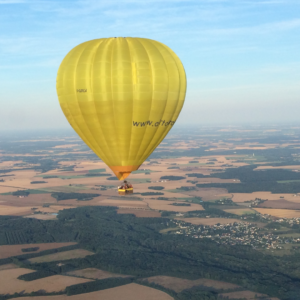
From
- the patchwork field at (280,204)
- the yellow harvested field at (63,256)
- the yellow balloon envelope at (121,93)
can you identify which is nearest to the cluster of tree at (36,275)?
the yellow harvested field at (63,256)

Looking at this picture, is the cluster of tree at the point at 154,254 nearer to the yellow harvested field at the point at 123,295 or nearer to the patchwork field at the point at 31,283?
the patchwork field at the point at 31,283

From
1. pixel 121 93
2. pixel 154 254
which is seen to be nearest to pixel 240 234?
pixel 154 254

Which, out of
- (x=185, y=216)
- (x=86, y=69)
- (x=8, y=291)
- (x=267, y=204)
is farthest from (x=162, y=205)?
(x=86, y=69)

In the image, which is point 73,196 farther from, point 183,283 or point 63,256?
point 183,283

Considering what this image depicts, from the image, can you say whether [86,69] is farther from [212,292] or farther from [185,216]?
[185,216]

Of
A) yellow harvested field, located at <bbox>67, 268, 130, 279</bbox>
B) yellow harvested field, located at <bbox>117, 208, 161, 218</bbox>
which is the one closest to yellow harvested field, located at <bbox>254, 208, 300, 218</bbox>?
yellow harvested field, located at <bbox>117, 208, 161, 218</bbox>

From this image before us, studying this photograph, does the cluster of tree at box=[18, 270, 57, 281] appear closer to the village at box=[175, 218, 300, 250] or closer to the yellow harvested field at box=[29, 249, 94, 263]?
the yellow harvested field at box=[29, 249, 94, 263]
